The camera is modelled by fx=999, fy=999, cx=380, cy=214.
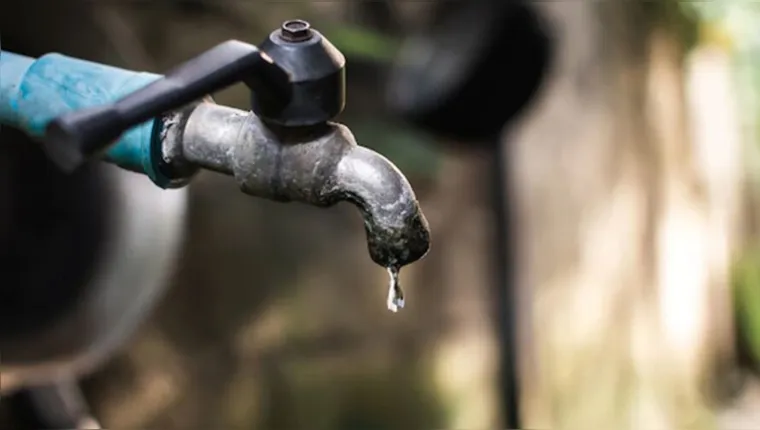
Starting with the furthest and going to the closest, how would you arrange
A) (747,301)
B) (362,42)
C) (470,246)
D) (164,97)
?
(747,301) → (470,246) → (362,42) → (164,97)

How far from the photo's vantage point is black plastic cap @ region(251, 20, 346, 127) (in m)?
0.44

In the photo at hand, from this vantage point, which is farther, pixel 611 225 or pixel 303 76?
pixel 611 225

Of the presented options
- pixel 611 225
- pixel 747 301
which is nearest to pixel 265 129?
pixel 611 225

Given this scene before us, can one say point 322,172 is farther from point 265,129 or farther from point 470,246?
point 470,246

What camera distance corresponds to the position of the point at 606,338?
86.7 inches

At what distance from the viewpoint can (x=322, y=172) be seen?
17.6 inches

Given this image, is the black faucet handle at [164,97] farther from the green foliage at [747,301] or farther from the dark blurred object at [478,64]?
the green foliage at [747,301]

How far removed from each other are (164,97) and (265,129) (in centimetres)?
7

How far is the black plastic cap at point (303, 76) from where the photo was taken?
438 mm

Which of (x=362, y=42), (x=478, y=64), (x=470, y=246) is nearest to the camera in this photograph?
(x=362, y=42)

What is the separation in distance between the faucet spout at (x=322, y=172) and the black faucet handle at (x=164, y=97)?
0.02 meters

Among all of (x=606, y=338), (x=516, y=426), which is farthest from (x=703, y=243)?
(x=516, y=426)

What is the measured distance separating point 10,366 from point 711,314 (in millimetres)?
2366

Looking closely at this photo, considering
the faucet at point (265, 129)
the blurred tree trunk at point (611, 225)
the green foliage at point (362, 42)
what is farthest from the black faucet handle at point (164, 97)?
the blurred tree trunk at point (611, 225)
